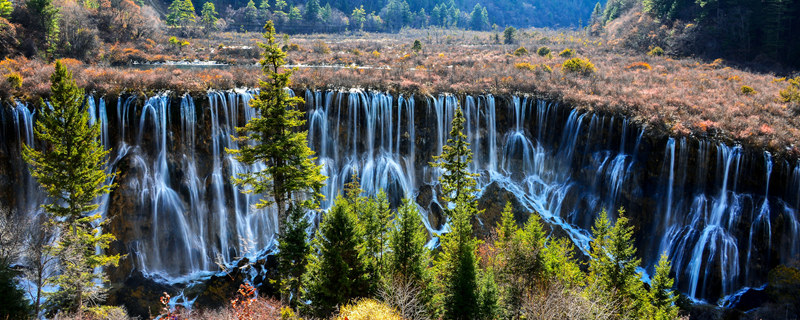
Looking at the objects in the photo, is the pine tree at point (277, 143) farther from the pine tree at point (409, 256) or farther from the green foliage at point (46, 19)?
the green foliage at point (46, 19)

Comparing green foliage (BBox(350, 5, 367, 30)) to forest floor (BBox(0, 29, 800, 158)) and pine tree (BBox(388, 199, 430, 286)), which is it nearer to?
forest floor (BBox(0, 29, 800, 158))

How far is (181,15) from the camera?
300ft

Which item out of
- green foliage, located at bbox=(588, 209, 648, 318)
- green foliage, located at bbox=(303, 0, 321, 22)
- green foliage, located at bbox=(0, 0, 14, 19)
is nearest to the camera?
green foliage, located at bbox=(588, 209, 648, 318)

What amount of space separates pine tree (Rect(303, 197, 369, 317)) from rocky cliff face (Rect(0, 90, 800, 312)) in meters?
6.69

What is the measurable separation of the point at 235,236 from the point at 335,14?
106 meters

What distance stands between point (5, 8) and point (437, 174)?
48494 mm

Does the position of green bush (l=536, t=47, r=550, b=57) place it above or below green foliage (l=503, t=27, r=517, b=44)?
below

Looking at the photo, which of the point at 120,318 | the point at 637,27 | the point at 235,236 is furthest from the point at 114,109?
the point at 637,27

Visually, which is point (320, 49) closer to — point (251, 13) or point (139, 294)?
point (251, 13)

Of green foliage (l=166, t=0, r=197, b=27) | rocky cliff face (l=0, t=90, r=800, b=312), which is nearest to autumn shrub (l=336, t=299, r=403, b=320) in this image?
rocky cliff face (l=0, t=90, r=800, b=312)

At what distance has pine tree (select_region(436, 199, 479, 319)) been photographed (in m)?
19.1

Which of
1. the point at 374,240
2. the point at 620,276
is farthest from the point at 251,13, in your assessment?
the point at 620,276

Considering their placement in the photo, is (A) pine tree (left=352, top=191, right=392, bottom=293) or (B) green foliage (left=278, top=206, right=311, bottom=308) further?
(B) green foliage (left=278, top=206, right=311, bottom=308)

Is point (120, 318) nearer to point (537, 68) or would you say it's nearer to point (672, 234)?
point (672, 234)
